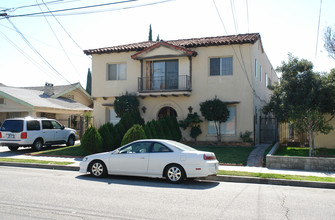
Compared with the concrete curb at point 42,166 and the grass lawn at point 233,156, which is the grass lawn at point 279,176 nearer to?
the grass lawn at point 233,156

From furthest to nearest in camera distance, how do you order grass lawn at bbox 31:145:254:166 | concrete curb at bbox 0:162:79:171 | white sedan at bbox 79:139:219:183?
1. grass lawn at bbox 31:145:254:166
2. concrete curb at bbox 0:162:79:171
3. white sedan at bbox 79:139:219:183

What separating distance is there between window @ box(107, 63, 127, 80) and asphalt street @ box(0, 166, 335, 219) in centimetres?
1310

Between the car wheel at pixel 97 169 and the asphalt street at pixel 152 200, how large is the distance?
0.31 meters

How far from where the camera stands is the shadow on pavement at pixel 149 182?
920 centimetres

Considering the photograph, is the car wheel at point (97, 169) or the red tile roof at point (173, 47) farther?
the red tile roof at point (173, 47)

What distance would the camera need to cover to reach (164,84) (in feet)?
69.1

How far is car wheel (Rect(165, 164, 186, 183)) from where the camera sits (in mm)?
9484

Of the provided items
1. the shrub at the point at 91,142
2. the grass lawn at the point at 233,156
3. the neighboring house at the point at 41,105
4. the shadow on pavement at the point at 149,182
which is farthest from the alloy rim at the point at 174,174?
the neighboring house at the point at 41,105

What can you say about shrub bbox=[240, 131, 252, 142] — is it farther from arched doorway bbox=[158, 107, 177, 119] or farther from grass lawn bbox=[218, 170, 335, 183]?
grass lawn bbox=[218, 170, 335, 183]

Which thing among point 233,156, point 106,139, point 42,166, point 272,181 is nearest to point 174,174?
point 272,181

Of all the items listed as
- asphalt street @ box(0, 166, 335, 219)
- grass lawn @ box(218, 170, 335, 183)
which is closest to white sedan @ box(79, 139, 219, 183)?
asphalt street @ box(0, 166, 335, 219)

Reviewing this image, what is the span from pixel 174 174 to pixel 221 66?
11818 millimetres

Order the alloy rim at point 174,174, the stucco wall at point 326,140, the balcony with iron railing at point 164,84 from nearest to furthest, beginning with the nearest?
the alloy rim at point 174,174
the stucco wall at point 326,140
the balcony with iron railing at point 164,84

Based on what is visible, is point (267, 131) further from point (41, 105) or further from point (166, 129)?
point (41, 105)
